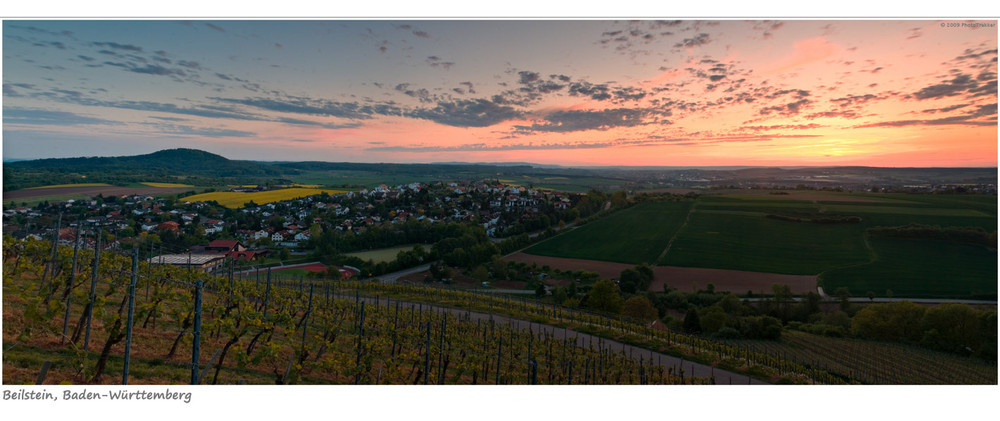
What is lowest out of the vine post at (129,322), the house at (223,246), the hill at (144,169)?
the house at (223,246)

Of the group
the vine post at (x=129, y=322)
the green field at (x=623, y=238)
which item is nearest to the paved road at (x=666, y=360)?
the vine post at (x=129, y=322)

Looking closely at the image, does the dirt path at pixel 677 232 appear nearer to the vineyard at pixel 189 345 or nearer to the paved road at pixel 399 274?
the paved road at pixel 399 274

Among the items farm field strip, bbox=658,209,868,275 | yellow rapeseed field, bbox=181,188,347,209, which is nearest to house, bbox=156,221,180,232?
yellow rapeseed field, bbox=181,188,347,209

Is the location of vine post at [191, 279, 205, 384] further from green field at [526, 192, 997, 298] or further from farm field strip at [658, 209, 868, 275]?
farm field strip at [658, 209, 868, 275]

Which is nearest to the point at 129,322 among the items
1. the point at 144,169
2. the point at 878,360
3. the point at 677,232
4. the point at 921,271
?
the point at 878,360

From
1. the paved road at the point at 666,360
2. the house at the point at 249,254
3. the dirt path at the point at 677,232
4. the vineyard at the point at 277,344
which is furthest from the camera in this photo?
the dirt path at the point at 677,232
